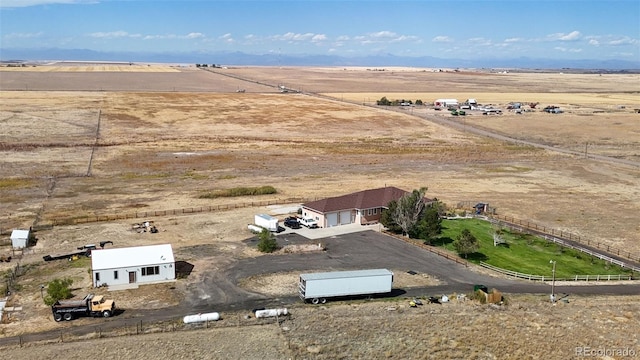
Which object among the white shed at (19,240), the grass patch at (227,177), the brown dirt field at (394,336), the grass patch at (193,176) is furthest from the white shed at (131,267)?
the grass patch at (227,177)

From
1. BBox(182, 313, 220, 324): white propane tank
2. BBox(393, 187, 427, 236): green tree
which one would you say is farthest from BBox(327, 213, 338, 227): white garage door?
BBox(182, 313, 220, 324): white propane tank

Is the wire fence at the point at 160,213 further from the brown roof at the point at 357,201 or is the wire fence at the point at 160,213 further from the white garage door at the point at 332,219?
the white garage door at the point at 332,219

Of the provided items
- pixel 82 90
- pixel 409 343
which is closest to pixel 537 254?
pixel 409 343

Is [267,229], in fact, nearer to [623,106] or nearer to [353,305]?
[353,305]

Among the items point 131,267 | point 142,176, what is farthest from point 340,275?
point 142,176

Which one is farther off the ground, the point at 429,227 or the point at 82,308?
the point at 429,227

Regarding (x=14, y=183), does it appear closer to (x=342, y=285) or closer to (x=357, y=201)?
(x=357, y=201)
